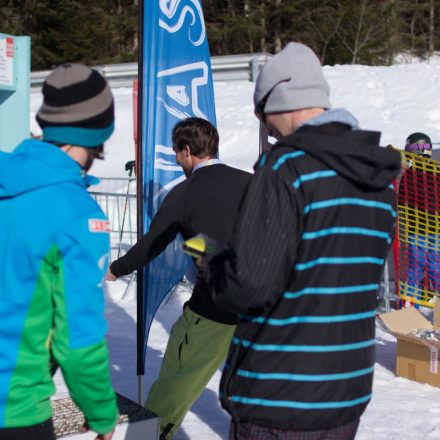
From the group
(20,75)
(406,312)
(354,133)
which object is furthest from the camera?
(406,312)

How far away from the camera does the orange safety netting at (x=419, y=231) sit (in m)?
6.54

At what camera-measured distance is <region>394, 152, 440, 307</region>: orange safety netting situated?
6.54 metres

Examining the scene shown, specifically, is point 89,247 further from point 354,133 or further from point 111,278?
point 111,278

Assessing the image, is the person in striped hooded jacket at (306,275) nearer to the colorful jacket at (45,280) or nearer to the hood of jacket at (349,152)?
the hood of jacket at (349,152)

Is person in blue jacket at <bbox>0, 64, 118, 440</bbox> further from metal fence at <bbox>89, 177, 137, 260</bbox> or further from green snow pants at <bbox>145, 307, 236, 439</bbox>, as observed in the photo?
metal fence at <bbox>89, 177, 137, 260</bbox>

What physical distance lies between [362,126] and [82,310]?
1300 centimetres

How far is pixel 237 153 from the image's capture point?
13664 millimetres

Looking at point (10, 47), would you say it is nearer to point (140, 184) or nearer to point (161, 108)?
point (161, 108)

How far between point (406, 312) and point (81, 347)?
12.3 feet

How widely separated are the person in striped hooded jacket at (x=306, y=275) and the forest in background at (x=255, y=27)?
22760 millimetres

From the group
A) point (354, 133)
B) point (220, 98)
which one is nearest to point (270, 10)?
point (220, 98)

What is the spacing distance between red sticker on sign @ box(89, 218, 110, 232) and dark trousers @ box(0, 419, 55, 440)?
0.55 meters

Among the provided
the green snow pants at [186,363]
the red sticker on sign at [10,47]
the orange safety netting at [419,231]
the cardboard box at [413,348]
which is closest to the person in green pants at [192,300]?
the green snow pants at [186,363]

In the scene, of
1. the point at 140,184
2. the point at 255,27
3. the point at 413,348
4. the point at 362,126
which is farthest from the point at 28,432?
the point at 255,27
